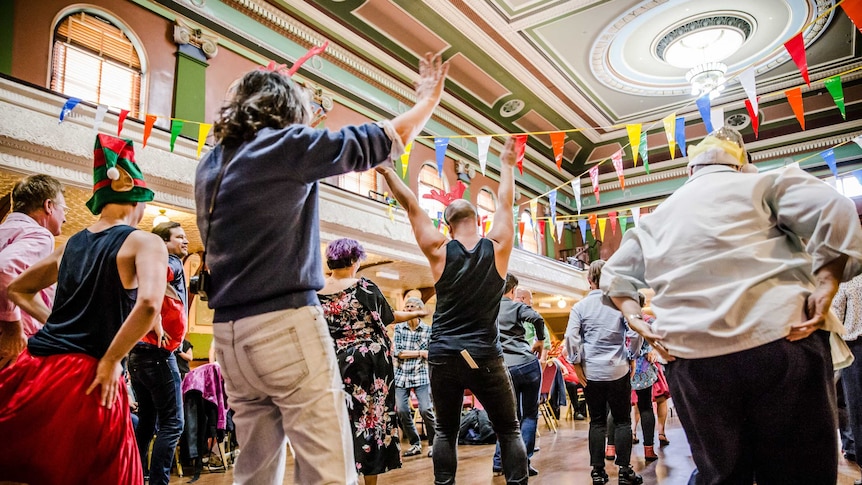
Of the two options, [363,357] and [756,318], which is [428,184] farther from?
[756,318]

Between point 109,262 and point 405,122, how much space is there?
97cm

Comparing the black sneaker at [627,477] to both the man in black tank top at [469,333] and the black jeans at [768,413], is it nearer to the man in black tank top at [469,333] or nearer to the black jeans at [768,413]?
the man in black tank top at [469,333]

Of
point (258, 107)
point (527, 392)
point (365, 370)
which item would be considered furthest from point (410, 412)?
point (258, 107)

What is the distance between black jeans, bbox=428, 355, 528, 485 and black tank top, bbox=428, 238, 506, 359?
0.20 feet

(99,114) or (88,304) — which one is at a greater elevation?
(99,114)

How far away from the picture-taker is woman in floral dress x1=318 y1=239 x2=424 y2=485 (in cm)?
259

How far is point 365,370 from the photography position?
2615mm

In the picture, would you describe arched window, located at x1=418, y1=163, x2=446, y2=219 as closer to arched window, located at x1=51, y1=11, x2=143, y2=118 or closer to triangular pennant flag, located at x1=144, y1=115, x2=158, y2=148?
arched window, located at x1=51, y1=11, x2=143, y2=118

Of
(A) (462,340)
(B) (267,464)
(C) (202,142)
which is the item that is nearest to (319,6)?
(C) (202,142)

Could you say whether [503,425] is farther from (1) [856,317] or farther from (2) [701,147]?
(1) [856,317]

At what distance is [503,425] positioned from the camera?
7.14ft

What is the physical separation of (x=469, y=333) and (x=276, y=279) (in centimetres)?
122

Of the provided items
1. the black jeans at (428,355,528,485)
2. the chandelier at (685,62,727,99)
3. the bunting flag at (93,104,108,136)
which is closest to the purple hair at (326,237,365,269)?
the black jeans at (428,355,528,485)

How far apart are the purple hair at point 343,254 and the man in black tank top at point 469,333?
Result: 50 centimetres
